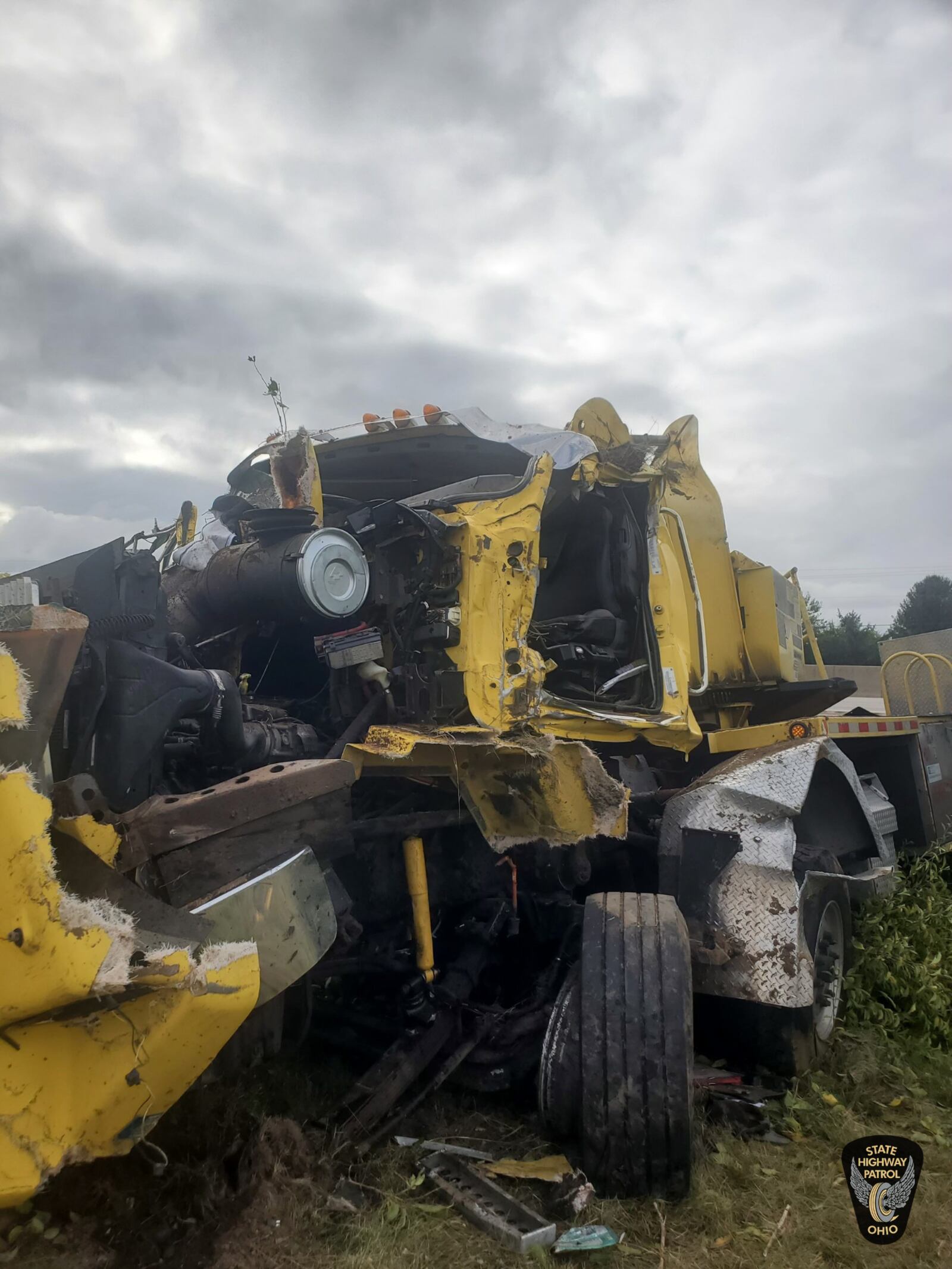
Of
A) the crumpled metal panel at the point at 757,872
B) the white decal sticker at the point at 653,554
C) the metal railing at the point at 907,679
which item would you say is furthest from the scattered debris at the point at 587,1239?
the metal railing at the point at 907,679

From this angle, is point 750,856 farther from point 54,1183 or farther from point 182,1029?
point 54,1183

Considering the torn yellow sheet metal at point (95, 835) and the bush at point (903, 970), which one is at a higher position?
the torn yellow sheet metal at point (95, 835)

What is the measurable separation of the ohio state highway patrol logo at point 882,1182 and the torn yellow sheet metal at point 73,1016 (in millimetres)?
2131

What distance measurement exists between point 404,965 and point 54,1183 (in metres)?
1.49

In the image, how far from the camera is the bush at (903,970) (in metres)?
4.39

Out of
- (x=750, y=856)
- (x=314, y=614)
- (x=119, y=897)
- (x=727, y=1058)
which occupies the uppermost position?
(x=314, y=614)

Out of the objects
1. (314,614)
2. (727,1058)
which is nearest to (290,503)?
(314,614)

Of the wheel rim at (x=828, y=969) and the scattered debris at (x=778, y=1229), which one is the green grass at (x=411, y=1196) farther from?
the wheel rim at (x=828, y=969)

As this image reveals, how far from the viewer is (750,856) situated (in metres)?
3.73

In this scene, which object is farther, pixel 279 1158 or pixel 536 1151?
pixel 536 1151

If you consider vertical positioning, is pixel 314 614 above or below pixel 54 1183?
above

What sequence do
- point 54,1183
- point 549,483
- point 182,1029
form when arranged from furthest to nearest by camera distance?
point 549,483
point 54,1183
point 182,1029

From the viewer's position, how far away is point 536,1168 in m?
3.13

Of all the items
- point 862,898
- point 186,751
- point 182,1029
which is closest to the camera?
point 182,1029
